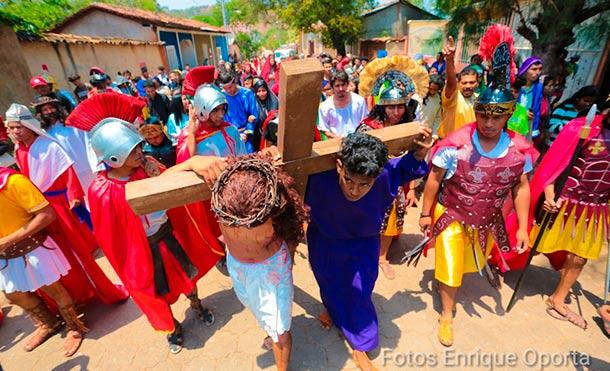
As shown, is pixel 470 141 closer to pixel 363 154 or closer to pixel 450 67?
pixel 450 67

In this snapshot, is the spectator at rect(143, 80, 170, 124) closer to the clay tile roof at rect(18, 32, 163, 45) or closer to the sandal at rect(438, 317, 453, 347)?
the clay tile roof at rect(18, 32, 163, 45)

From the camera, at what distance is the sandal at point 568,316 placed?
9.05 ft

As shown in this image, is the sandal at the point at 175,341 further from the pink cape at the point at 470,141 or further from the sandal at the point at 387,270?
the pink cape at the point at 470,141

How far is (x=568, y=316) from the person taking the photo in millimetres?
2816

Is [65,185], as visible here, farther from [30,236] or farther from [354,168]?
[354,168]

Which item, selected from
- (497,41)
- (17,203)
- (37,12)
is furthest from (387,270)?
(37,12)

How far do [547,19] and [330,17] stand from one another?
20.2 meters

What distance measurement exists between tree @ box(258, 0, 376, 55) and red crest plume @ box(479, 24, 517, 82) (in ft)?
73.1

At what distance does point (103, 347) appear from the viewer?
9.19 ft

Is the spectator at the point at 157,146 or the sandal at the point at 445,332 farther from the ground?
the spectator at the point at 157,146

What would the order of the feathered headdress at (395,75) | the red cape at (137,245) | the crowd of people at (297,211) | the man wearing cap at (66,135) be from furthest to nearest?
1. the man wearing cap at (66,135)
2. the feathered headdress at (395,75)
3. the red cape at (137,245)
4. the crowd of people at (297,211)

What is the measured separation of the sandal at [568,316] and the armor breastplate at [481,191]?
0.83 m

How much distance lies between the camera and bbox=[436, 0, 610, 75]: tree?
552 centimetres

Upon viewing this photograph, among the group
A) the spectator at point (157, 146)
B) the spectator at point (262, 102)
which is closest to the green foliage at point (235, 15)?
the spectator at point (262, 102)
